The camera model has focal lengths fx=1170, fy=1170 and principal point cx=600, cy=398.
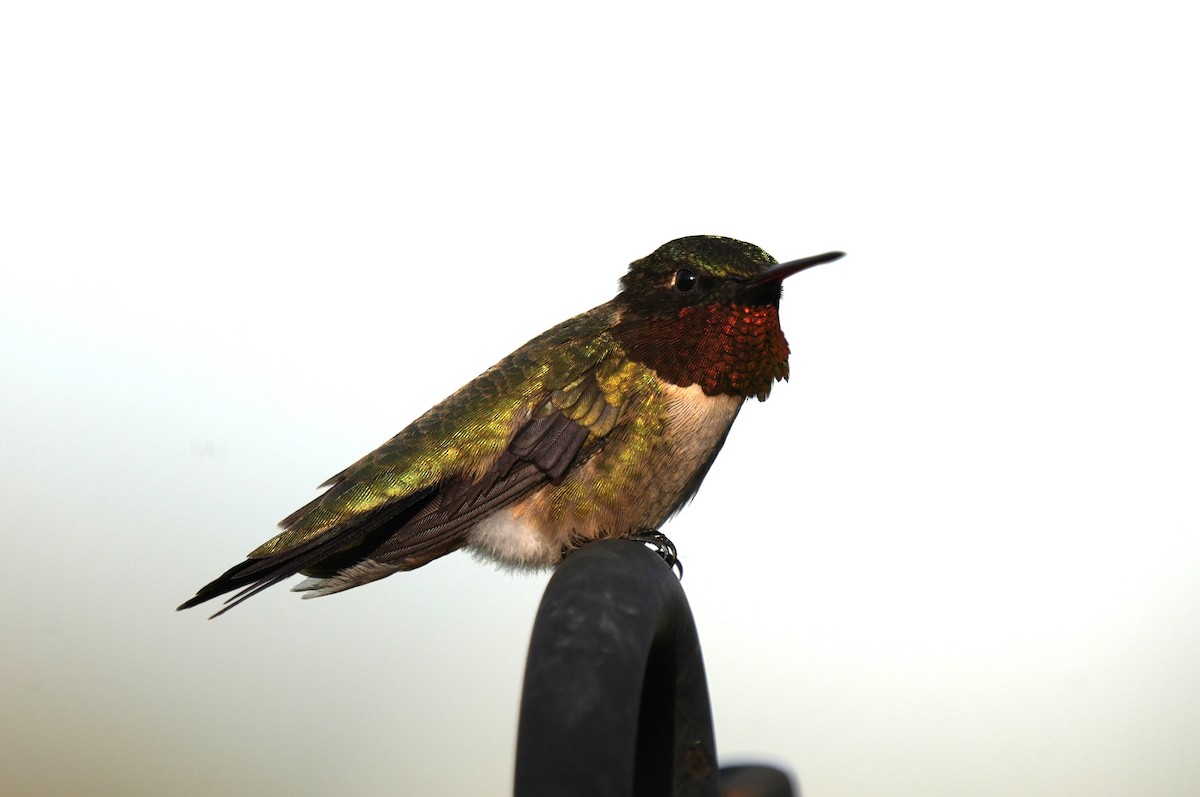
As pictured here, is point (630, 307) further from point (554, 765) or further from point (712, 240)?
point (554, 765)

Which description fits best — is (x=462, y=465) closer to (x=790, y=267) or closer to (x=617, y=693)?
(x=790, y=267)

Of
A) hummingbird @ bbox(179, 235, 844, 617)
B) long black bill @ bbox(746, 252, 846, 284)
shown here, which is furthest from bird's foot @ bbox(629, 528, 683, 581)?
long black bill @ bbox(746, 252, 846, 284)

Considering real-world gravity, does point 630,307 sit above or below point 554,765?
above

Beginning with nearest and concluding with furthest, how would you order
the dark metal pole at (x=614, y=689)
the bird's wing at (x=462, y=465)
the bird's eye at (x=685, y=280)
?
the dark metal pole at (x=614, y=689)
the bird's wing at (x=462, y=465)
the bird's eye at (x=685, y=280)

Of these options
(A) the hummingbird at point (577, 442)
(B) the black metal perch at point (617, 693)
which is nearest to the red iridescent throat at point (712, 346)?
(A) the hummingbird at point (577, 442)

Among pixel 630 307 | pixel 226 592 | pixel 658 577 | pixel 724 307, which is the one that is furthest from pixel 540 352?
pixel 658 577

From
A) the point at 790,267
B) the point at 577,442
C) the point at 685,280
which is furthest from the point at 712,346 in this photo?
the point at 577,442

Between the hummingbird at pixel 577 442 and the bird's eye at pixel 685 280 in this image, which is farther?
the bird's eye at pixel 685 280

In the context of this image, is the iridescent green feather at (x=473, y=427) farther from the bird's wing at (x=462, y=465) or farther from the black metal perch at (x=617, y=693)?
the black metal perch at (x=617, y=693)
